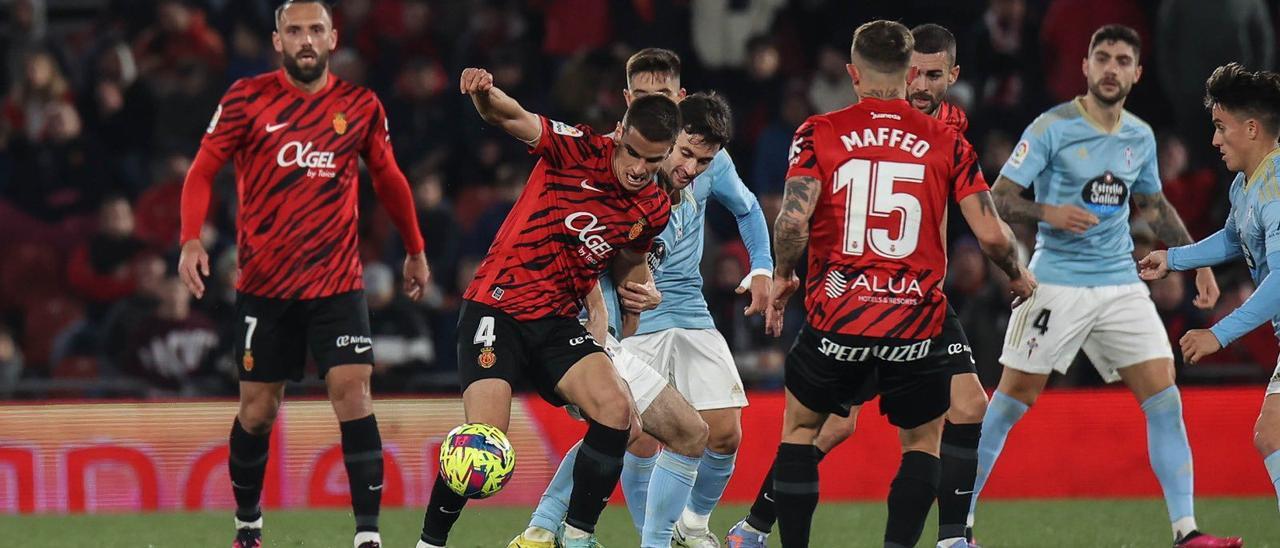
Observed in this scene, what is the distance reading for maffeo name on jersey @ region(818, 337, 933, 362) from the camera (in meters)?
6.25

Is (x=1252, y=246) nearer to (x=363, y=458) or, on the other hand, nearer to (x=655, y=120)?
(x=655, y=120)

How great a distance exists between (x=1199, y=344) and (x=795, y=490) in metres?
1.59

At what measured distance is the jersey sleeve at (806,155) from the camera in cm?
627

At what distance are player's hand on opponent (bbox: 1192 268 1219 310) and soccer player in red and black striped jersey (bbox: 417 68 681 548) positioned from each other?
2.58 m

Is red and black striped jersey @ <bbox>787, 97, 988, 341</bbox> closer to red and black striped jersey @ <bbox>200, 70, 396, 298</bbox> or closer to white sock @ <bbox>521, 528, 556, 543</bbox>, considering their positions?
white sock @ <bbox>521, 528, 556, 543</bbox>

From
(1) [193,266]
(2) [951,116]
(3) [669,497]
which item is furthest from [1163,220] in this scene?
(1) [193,266]

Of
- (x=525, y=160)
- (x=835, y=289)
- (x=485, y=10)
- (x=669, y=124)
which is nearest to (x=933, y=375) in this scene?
(x=835, y=289)

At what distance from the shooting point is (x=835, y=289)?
20.6ft

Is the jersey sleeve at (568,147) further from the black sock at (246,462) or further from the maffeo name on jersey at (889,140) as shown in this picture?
the black sock at (246,462)

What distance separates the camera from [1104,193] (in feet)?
26.8

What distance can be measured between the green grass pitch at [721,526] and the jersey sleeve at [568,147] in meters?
2.49

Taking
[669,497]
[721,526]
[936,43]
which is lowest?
[721,526]

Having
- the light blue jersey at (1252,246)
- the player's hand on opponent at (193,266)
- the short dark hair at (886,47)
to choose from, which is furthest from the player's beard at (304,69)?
the light blue jersey at (1252,246)

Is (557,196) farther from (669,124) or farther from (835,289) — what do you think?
(835,289)
